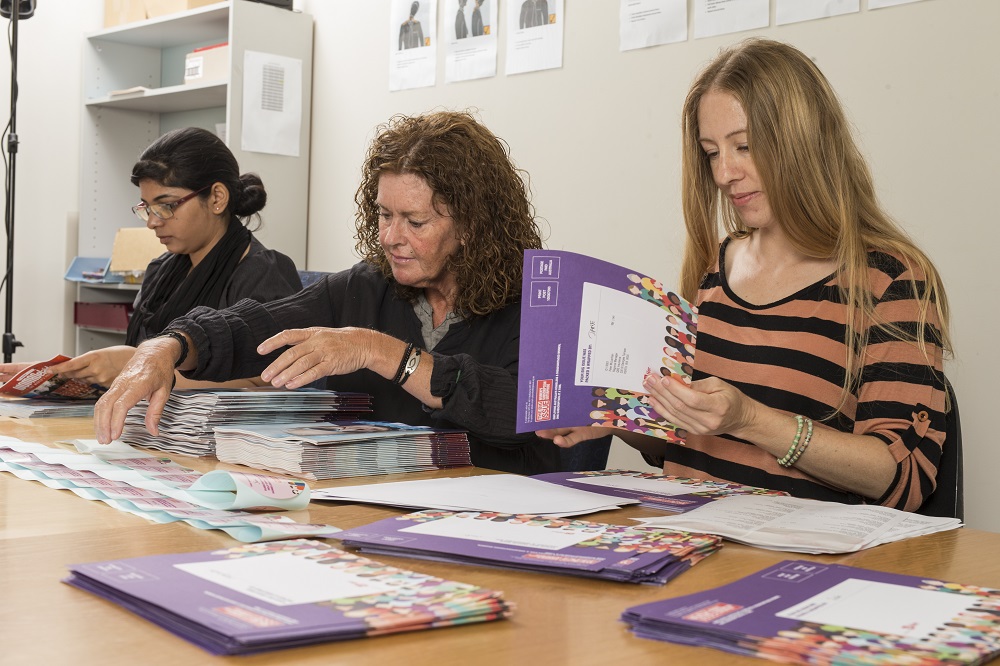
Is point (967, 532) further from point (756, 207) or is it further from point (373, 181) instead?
point (373, 181)

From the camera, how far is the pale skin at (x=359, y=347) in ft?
4.88

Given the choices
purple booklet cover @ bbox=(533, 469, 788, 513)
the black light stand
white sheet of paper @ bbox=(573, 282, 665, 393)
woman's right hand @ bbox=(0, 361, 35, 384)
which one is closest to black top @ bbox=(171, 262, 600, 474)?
purple booklet cover @ bbox=(533, 469, 788, 513)

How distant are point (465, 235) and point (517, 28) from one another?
4.75 feet

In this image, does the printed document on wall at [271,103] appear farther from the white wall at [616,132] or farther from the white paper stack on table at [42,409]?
the white paper stack on table at [42,409]

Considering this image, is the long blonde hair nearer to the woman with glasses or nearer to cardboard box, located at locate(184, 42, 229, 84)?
the woman with glasses

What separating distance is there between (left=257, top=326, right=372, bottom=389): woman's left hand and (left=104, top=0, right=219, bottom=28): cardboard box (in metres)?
2.74

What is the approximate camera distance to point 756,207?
1620 millimetres

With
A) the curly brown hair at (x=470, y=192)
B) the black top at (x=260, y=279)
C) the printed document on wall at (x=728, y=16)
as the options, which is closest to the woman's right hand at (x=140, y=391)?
the curly brown hair at (x=470, y=192)

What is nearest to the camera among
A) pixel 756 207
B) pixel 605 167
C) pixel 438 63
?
pixel 756 207

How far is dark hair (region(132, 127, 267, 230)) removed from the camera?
265 cm

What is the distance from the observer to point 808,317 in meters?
1.60

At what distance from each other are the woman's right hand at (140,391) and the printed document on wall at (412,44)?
2022 millimetres

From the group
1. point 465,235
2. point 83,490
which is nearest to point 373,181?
point 465,235

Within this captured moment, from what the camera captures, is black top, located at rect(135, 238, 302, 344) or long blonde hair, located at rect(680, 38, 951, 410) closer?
long blonde hair, located at rect(680, 38, 951, 410)
